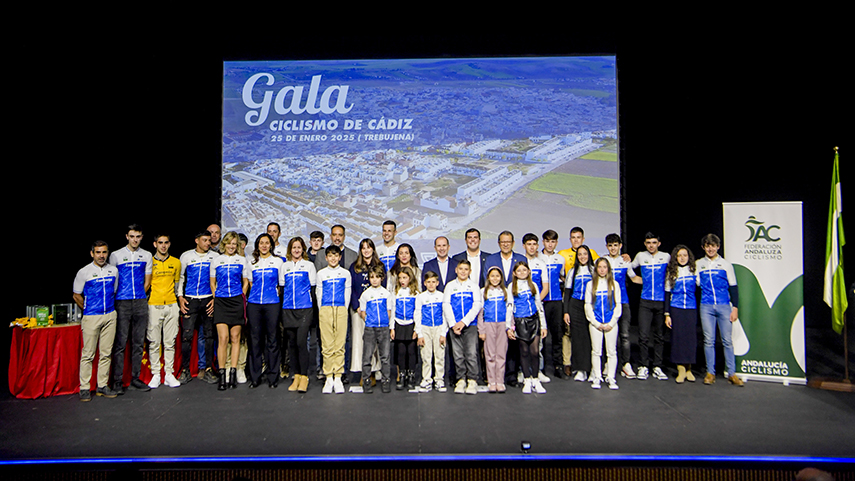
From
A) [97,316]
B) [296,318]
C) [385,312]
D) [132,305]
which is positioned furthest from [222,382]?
[385,312]

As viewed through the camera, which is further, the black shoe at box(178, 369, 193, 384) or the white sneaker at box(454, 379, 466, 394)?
the black shoe at box(178, 369, 193, 384)

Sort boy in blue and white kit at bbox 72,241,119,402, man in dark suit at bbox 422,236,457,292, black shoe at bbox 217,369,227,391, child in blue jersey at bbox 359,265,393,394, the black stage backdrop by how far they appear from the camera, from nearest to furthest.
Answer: boy in blue and white kit at bbox 72,241,119,402 < child in blue jersey at bbox 359,265,393,394 < black shoe at bbox 217,369,227,391 < man in dark suit at bbox 422,236,457,292 < the black stage backdrop

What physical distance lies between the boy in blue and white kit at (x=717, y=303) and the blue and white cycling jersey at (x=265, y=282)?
3.82 meters

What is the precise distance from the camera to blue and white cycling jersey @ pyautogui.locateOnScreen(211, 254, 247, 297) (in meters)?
4.28

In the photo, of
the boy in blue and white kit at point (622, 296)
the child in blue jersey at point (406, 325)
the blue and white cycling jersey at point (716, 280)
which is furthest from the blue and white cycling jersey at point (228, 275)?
the blue and white cycling jersey at point (716, 280)

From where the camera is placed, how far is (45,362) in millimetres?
4105

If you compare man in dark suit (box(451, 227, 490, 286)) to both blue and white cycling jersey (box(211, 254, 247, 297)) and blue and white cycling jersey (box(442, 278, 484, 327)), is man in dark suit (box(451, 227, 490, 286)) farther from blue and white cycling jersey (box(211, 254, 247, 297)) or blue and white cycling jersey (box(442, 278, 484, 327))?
blue and white cycling jersey (box(211, 254, 247, 297))

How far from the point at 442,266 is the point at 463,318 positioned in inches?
22.5

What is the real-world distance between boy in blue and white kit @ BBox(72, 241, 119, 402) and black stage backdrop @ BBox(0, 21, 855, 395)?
221 cm

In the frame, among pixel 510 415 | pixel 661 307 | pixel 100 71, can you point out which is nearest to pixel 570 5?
pixel 661 307

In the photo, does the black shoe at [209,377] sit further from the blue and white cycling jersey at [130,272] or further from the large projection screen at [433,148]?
the large projection screen at [433,148]

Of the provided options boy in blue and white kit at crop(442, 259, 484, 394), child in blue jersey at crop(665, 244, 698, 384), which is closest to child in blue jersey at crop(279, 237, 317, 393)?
boy in blue and white kit at crop(442, 259, 484, 394)

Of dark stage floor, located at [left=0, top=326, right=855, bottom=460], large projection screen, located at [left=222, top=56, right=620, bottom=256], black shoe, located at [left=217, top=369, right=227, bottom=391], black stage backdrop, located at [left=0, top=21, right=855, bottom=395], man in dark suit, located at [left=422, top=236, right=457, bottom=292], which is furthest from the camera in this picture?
large projection screen, located at [left=222, top=56, right=620, bottom=256]

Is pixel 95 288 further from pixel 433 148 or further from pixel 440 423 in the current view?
pixel 433 148
